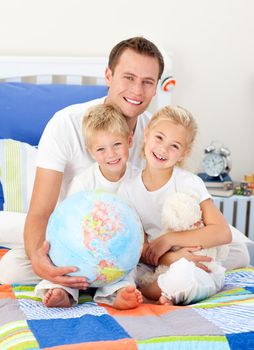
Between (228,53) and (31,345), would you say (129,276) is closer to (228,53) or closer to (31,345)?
(31,345)

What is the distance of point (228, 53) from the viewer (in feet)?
11.1

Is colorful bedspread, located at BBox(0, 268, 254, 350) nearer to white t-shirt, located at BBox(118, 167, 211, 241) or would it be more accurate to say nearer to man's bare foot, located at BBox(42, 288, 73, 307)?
man's bare foot, located at BBox(42, 288, 73, 307)

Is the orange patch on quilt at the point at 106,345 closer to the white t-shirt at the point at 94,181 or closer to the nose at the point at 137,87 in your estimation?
the white t-shirt at the point at 94,181

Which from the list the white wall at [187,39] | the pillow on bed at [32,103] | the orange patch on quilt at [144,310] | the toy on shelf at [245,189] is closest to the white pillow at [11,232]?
the pillow on bed at [32,103]

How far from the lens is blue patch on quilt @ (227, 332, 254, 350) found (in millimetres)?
1527

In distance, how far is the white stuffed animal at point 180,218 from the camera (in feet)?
6.41

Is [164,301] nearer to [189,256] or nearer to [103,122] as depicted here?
[189,256]

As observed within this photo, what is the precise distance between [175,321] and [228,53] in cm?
202

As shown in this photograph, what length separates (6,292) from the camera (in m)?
Result: 1.93

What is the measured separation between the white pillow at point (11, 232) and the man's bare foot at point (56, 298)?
2.00ft

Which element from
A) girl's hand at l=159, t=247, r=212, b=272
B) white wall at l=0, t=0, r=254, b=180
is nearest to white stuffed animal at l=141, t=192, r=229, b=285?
girl's hand at l=159, t=247, r=212, b=272

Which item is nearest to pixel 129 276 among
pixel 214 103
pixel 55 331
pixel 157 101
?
pixel 55 331

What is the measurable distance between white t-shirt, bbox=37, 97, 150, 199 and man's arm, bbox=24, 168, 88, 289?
4cm

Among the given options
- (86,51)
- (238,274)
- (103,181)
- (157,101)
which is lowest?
(238,274)
